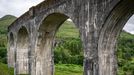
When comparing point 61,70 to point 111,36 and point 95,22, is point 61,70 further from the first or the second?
point 95,22

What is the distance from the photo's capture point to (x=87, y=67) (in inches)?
463

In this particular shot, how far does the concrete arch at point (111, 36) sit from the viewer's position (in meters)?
10.8

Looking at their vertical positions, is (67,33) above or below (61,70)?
above

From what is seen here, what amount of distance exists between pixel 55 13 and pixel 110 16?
5.52 meters

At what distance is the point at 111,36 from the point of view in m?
11.6

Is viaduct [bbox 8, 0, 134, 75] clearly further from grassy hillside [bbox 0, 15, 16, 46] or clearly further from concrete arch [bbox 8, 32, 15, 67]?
grassy hillside [bbox 0, 15, 16, 46]

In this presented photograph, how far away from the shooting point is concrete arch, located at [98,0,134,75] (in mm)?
10773

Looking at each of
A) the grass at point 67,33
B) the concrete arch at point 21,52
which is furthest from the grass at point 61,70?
the grass at point 67,33

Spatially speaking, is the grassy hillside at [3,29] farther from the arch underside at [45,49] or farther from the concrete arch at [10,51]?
the arch underside at [45,49]

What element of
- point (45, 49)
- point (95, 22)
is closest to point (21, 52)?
point (45, 49)

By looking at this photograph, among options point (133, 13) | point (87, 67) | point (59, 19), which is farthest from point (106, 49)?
point (59, 19)

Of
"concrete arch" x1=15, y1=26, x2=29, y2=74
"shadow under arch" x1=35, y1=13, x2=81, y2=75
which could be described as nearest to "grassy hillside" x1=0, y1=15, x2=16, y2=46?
"concrete arch" x1=15, y1=26, x2=29, y2=74

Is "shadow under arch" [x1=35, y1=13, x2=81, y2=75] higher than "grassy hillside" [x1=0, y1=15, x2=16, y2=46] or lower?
lower

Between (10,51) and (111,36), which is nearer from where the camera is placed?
(111,36)
